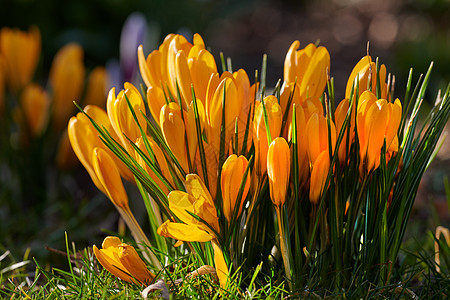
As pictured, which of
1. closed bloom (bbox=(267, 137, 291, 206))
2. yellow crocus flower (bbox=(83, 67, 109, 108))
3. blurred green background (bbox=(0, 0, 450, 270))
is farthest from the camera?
yellow crocus flower (bbox=(83, 67, 109, 108))

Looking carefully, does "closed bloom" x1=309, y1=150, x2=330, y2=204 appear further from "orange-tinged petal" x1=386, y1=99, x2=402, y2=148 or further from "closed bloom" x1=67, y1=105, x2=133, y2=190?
"closed bloom" x1=67, y1=105, x2=133, y2=190

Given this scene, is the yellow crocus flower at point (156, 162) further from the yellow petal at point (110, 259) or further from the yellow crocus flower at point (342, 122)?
the yellow crocus flower at point (342, 122)

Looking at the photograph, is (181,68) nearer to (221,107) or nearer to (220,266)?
(221,107)

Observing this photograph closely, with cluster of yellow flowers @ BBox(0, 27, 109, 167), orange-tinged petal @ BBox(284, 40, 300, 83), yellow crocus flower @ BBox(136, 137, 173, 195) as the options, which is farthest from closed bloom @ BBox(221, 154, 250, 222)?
cluster of yellow flowers @ BBox(0, 27, 109, 167)

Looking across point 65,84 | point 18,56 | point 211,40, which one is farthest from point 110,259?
point 211,40

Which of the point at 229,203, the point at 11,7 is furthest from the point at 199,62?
the point at 11,7

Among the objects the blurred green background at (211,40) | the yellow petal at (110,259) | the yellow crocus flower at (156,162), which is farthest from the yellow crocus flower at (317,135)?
the blurred green background at (211,40)
